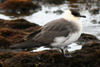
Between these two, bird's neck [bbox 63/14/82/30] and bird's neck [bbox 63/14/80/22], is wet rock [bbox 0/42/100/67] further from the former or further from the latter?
bird's neck [bbox 63/14/80/22]

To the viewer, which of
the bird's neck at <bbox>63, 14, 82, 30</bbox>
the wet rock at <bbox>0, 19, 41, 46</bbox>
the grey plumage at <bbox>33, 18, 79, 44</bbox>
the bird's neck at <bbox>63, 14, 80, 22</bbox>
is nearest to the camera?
the grey plumage at <bbox>33, 18, 79, 44</bbox>

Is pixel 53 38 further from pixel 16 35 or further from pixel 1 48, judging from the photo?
pixel 16 35

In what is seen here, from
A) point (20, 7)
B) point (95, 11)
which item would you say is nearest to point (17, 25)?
point (95, 11)

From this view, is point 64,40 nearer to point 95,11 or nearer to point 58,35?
point 58,35

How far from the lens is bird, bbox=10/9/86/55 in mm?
10039

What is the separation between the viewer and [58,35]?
33.6 feet

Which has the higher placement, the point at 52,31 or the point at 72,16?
the point at 72,16

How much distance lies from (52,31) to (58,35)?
0.25m

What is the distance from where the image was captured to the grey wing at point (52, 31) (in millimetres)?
10219

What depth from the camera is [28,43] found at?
1031 centimetres

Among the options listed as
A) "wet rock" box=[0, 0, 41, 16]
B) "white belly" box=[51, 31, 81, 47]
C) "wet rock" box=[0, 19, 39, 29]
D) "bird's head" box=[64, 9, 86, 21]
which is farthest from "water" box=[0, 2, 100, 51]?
"white belly" box=[51, 31, 81, 47]

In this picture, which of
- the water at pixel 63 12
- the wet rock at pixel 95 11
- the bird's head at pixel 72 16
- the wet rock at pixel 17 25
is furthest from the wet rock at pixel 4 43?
the wet rock at pixel 95 11

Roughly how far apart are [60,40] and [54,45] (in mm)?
228

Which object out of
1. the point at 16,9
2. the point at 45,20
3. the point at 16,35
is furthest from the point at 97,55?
the point at 16,9
